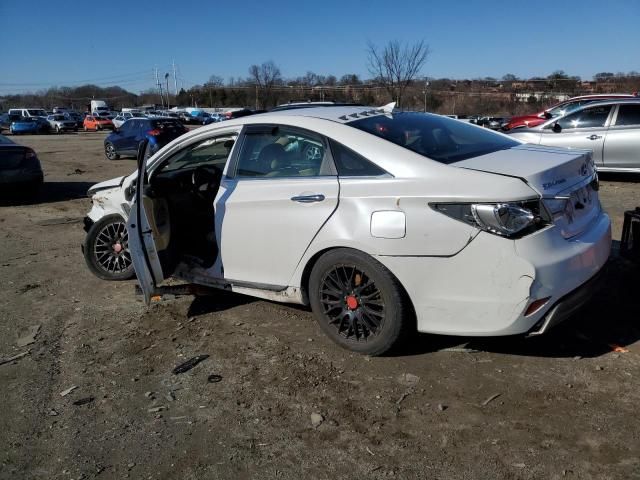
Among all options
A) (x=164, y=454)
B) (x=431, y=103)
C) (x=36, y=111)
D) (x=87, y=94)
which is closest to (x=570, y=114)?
(x=164, y=454)

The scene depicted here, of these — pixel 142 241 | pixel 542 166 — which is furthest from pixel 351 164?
pixel 142 241

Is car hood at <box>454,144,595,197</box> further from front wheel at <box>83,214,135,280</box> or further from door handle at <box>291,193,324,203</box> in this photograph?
front wheel at <box>83,214,135,280</box>

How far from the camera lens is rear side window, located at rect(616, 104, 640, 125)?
10117 mm

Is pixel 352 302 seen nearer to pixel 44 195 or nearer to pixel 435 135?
pixel 435 135

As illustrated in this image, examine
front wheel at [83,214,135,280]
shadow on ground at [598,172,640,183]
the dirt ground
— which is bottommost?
the dirt ground

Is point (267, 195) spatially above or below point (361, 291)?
above

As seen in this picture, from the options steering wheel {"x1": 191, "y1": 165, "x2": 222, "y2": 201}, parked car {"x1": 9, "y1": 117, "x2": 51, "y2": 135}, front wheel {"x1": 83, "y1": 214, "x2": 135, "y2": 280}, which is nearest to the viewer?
steering wheel {"x1": 191, "y1": 165, "x2": 222, "y2": 201}

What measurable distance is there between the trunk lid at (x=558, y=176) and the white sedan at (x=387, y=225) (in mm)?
13

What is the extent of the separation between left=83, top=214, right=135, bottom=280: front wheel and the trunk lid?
356 cm

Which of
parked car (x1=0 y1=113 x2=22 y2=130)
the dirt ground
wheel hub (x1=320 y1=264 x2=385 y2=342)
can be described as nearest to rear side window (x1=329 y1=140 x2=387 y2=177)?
wheel hub (x1=320 y1=264 x2=385 y2=342)

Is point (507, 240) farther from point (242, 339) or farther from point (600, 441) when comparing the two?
point (242, 339)

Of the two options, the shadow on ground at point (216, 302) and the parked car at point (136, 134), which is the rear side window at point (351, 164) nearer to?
the shadow on ground at point (216, 302)

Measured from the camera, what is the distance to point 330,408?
10.7 feet

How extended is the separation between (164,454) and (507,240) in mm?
2153
